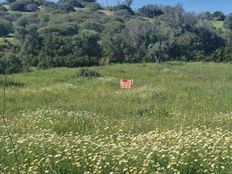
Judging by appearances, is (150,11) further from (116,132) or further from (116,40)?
(116,132)

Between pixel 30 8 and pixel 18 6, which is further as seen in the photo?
pixel 18 6

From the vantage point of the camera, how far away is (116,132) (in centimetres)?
1097

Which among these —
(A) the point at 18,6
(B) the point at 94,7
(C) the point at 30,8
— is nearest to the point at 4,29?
(C) the point at 30,8

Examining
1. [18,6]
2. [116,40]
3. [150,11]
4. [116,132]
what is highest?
[18,6]

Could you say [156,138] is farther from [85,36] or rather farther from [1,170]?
[85,36]

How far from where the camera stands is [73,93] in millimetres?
21797

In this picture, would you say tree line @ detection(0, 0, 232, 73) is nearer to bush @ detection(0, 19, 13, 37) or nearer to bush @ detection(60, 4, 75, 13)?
bush @ detection(0, 19, 13, 37)

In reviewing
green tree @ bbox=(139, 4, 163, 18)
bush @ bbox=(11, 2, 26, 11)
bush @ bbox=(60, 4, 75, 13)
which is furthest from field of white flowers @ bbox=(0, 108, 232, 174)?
green tree @ bbox=(139, 4, 163, 18)

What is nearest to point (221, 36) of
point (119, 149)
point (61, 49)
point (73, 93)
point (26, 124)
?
point (61, 49)

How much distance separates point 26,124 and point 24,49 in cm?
3600

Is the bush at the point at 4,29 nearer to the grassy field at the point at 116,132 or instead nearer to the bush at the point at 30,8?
the grassy field at the point at 116,132

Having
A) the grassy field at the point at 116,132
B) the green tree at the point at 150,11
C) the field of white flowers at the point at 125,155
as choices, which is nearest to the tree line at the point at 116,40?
the green tree at the point at 150,11

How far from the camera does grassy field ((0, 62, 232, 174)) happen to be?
6727mm

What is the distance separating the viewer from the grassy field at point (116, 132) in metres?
6.73
